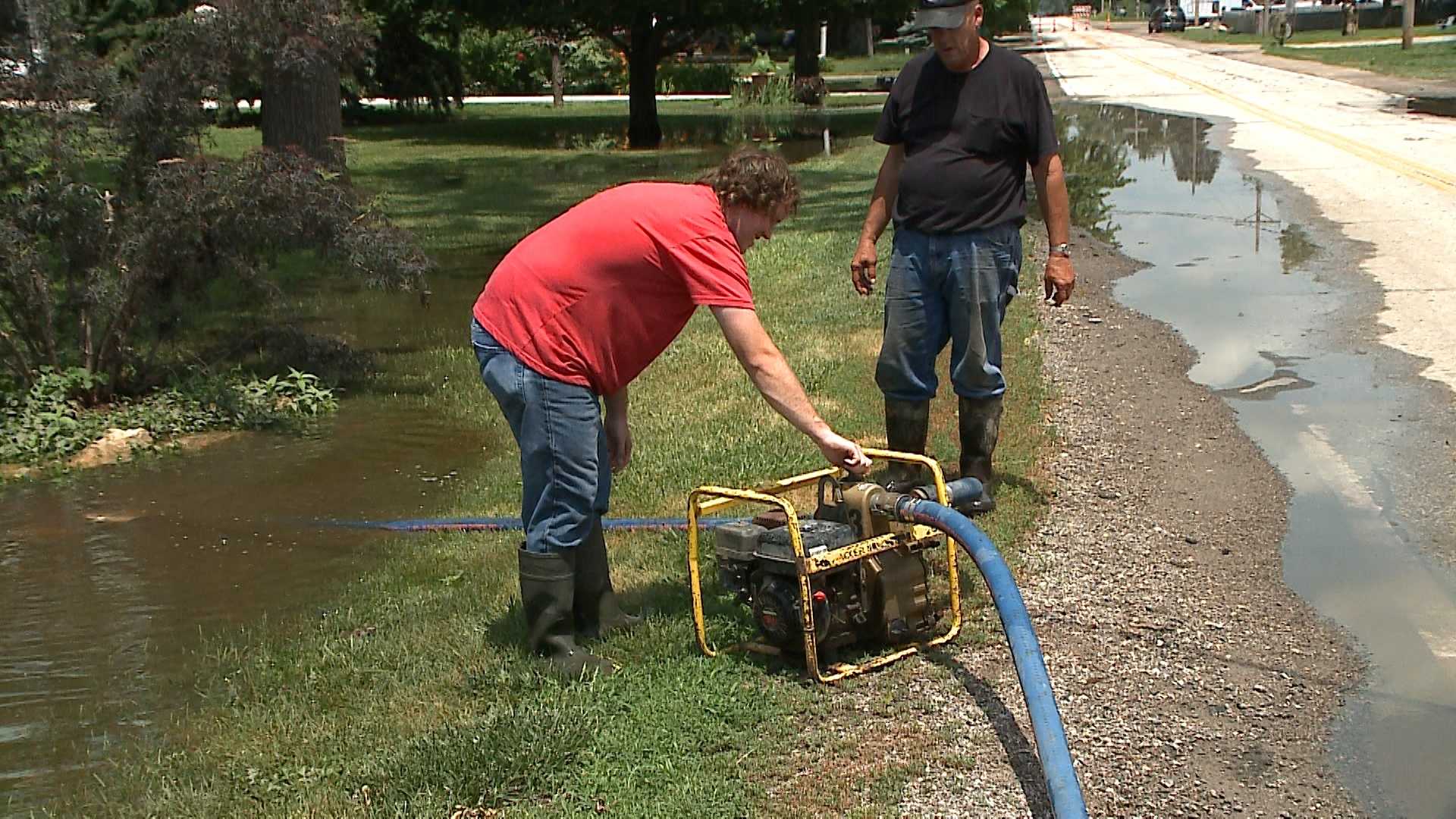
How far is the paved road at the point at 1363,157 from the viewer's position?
10305 mm

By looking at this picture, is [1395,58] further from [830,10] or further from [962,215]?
[962,215]

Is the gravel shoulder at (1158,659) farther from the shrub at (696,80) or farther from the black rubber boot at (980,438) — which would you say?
the shrub at (696,80)

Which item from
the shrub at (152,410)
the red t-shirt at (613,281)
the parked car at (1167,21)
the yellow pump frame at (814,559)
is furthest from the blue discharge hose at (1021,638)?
the parked car at (1167,21)

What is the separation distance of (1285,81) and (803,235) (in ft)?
81.0

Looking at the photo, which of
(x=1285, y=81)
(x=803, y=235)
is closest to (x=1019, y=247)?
(x=803, y=235)

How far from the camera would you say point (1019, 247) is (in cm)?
623

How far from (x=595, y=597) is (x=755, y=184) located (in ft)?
5.09

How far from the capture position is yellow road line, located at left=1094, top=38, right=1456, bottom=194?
16.3 meters

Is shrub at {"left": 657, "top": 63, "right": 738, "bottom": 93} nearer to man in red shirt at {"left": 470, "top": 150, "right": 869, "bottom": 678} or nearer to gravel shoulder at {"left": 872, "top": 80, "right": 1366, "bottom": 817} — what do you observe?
gravel shoulder at {"left": 872, "top": 80, "right": 1366, "bottom": 817}

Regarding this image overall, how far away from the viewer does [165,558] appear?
6578 mm

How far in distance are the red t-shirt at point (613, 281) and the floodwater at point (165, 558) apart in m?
1.72

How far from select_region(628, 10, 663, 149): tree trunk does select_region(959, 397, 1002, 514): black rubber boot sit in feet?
67.2

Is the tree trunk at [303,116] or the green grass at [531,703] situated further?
the tree trunk at [303,116]

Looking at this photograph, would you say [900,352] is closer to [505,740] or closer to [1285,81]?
[505,740]
